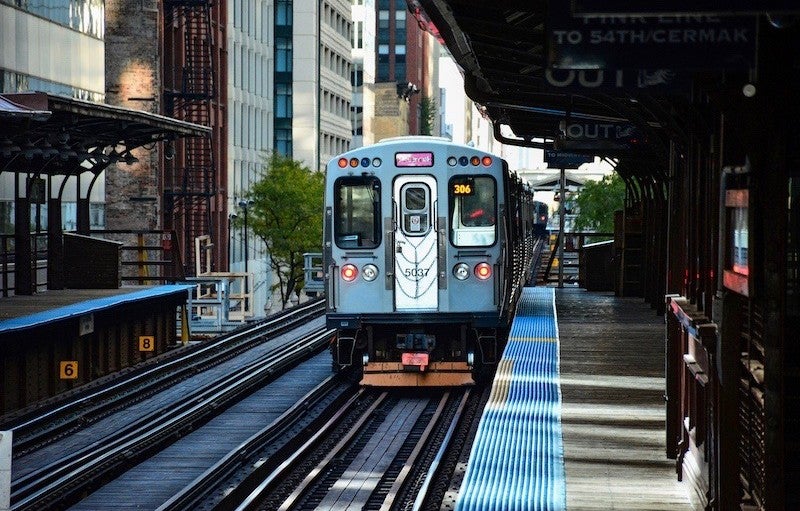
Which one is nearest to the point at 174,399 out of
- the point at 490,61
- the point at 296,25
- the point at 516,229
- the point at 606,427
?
the point at 516,229

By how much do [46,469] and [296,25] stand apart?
252 feet

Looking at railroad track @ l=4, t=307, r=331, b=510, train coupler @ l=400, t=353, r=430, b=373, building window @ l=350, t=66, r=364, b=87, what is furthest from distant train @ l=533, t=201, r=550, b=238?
train coupler @ l=400, t=353, r=430, b=373

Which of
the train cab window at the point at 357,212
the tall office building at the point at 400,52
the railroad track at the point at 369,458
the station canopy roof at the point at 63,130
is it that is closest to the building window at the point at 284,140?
the station canopy roof at the point at 63,130

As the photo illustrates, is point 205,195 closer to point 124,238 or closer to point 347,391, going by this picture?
point 124,238

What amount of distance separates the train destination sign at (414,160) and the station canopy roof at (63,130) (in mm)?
4970

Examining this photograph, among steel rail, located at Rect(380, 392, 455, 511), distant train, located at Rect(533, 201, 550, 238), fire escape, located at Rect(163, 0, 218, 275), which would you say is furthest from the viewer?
distant train, located at Rect(533, 201, 550, 238)

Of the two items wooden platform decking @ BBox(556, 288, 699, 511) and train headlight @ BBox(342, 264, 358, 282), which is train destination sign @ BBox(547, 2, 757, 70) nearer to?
wooden platform decking @ BBox(556, 288, 699, 511)

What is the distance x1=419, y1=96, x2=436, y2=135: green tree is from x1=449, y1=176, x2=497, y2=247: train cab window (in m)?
141

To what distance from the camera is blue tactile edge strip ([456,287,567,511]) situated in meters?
10.8

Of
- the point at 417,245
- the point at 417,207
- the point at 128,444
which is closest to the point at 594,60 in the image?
the point at 128,444

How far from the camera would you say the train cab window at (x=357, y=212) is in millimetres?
23062

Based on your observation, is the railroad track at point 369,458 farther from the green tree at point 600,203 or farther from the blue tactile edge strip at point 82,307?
the green tree at point 600,203

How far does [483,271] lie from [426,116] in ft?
472

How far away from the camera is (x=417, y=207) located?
75.6 ft
